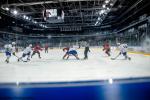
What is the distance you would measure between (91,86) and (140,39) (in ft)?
5.50

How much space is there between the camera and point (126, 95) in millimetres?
963

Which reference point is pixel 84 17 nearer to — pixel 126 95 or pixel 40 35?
pixel 40 35

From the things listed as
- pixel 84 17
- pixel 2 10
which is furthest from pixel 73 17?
pixel 2 10

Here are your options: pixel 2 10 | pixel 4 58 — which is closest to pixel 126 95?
pixel 2 10

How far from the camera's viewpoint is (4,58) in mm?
4371

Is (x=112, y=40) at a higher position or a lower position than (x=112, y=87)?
higher

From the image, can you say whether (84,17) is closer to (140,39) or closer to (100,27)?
(100,27)

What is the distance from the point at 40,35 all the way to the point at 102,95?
3.96 feet

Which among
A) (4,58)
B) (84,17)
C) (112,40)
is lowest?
(4,58)

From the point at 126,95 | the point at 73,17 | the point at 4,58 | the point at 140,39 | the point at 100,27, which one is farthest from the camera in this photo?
the point at 4,58

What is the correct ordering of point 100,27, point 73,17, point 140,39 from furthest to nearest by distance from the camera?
point 140,39 < point 73,17 < point 100,27

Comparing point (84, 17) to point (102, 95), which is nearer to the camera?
point (102, 95)

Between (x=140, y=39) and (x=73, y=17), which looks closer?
(x=73, y=17)

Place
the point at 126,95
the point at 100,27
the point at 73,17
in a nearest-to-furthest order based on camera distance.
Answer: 1. the point at 126,95
2. the point at 100,27
3. the point at 73,17
